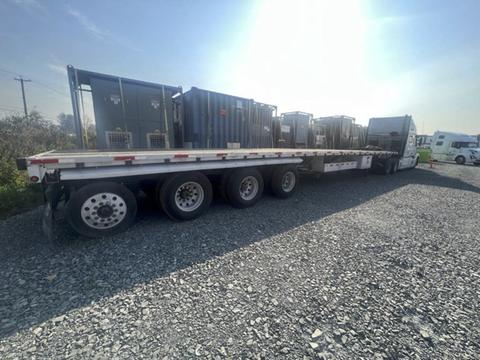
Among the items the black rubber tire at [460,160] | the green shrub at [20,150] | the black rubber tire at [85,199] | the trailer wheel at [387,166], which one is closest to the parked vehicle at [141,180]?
the black rubber tire at [85,199]

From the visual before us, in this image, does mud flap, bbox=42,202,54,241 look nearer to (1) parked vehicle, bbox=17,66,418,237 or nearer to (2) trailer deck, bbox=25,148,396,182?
(1) parked vehicle, bbox=17,66,418,237

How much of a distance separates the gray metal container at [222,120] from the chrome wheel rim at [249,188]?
318cm

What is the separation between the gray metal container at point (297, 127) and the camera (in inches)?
435

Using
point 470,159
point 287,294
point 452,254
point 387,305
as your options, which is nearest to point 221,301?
point 287,294

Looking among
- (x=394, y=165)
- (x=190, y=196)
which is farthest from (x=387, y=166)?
(x=190, y=196)

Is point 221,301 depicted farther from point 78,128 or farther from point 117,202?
point 78,128

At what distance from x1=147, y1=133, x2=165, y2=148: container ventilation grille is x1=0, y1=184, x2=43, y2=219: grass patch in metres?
3.07

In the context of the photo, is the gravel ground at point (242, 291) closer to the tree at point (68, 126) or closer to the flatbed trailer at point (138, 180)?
the flatbed trailer at point (138, 180)

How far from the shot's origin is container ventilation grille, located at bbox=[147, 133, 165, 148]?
6.78 meters

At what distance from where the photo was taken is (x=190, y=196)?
4203mm

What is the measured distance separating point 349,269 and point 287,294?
3.46ft

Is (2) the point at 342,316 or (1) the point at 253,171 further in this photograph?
(1) the point at 253,171

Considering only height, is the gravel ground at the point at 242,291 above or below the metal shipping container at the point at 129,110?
below

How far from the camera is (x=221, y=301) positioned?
2129mm
